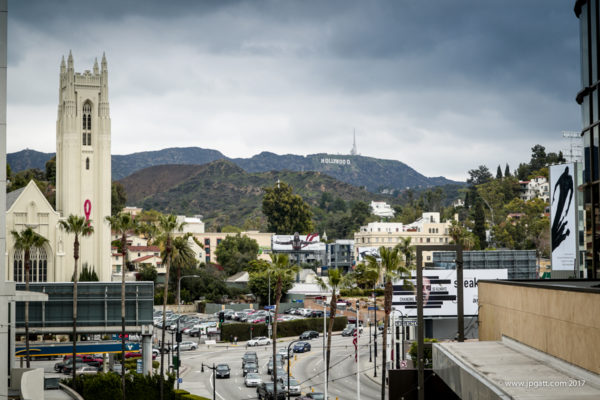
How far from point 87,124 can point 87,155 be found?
4.77 meters

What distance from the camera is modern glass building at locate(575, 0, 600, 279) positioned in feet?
74.4

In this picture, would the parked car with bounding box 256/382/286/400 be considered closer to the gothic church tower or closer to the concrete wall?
the concrete wall

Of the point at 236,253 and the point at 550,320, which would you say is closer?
the point at 550,320

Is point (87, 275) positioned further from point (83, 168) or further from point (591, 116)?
point (591, 116)

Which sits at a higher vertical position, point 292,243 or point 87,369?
point 292,243

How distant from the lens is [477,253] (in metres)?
112

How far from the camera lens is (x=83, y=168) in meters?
120

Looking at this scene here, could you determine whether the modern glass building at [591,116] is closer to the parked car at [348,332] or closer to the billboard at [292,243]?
the parked car at [348,332]

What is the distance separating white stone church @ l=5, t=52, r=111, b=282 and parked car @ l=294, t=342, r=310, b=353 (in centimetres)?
3313

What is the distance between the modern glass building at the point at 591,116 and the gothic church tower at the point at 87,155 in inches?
3989

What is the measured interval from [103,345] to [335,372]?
1029 inches

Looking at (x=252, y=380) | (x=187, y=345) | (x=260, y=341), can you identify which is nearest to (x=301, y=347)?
(x=260, y=341)

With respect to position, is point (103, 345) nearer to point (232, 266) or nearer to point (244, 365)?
point (244, 365)

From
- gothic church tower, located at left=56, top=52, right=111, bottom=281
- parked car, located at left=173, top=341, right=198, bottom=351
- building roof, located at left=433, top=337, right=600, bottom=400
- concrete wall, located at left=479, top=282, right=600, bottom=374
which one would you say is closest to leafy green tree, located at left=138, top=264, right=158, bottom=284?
gothic church tower, located at left=56, top=52, right=111, bottom=281
